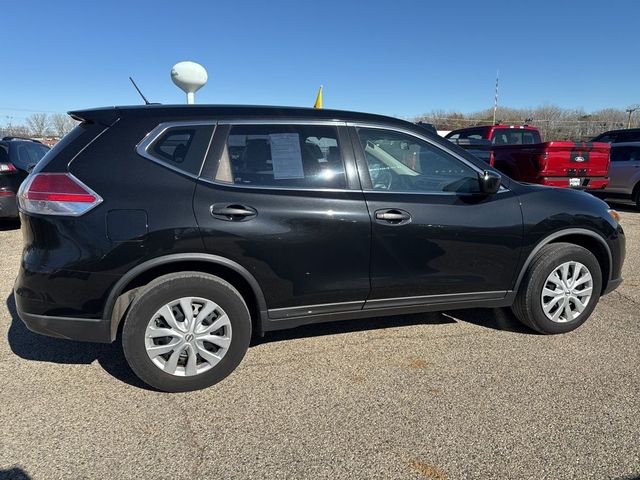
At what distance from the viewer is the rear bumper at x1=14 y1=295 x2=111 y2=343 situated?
271 cm

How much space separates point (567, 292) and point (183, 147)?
314 centimetres

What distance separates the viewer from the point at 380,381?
9.94ft

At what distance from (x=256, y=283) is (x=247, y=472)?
111cm

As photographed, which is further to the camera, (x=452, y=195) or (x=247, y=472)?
(x=452, y=195)

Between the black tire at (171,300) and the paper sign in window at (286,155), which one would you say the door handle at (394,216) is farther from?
the black tire at (171,300)

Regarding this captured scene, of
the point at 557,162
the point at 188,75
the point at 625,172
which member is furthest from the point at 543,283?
the point at 625,172

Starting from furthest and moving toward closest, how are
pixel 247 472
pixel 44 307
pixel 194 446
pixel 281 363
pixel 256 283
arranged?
pixel 281 363, pixel 256 283, pixel 44 307, pixel 194 446, pixel 247 472

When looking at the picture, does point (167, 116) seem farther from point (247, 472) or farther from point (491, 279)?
point (491, 279)

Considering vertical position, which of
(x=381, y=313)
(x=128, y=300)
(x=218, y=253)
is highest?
(x=218, y=253)

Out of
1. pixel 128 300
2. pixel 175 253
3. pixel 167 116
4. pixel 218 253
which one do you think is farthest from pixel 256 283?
A: pixel 167 116

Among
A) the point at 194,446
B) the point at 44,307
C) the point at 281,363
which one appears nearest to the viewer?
the point at 194,446

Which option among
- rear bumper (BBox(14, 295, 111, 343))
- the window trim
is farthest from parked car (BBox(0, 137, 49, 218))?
the window trim

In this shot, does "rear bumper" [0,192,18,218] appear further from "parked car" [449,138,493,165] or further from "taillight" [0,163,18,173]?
"parked car" [449,138,493,165]

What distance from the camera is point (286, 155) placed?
3.04 meters
